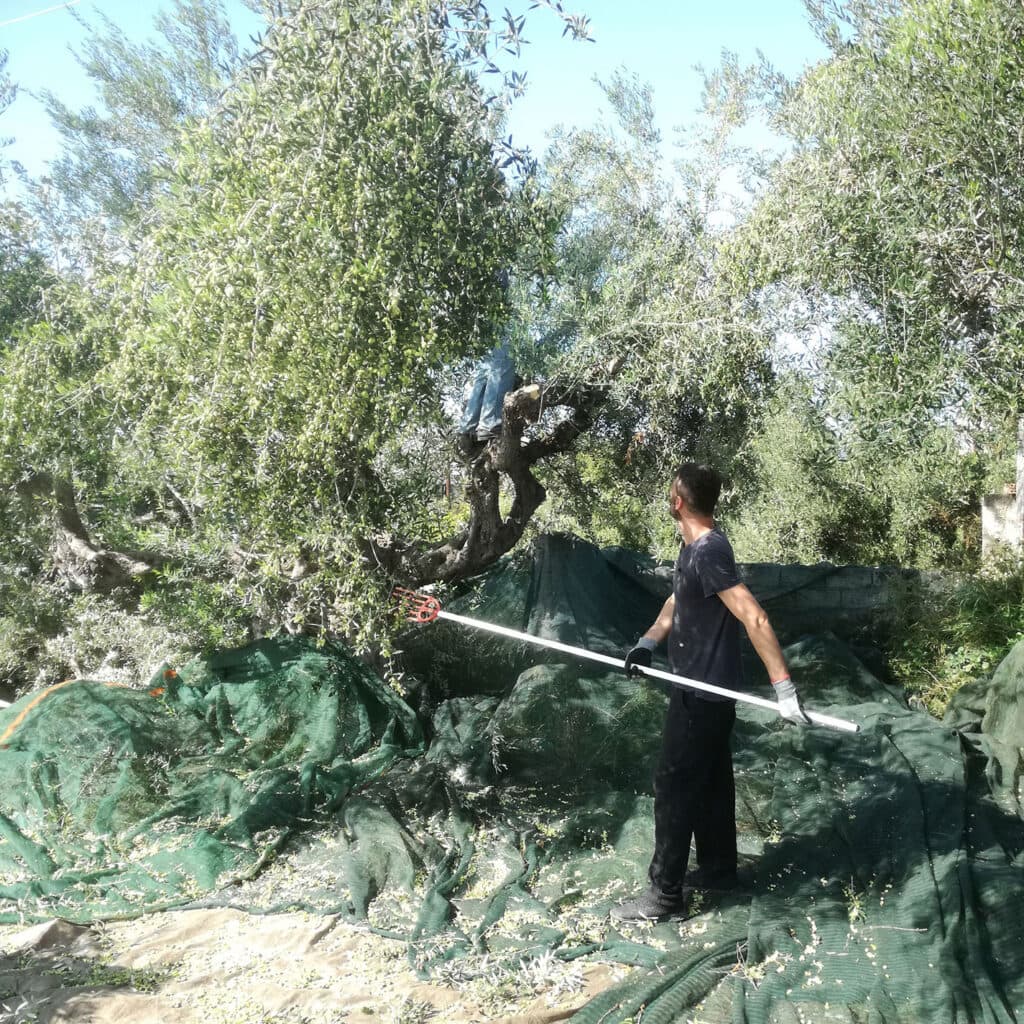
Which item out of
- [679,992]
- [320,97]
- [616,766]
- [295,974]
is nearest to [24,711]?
[295,974]

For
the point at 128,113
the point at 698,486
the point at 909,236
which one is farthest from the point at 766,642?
the point at 128,113

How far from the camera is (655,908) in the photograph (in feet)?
12.5

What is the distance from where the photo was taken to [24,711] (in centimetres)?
579

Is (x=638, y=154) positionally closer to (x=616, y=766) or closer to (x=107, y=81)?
(x=616, y=766)

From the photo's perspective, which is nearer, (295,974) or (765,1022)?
(765,1022)

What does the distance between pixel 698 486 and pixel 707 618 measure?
568 mm

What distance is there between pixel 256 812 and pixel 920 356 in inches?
172

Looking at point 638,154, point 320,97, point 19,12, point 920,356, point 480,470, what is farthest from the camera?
point 638,154

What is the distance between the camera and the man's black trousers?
3.85 meters

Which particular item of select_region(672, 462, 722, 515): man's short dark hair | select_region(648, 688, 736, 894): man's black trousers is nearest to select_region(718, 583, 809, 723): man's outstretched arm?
select_region(648, 688, 736, 894): man's black trousers

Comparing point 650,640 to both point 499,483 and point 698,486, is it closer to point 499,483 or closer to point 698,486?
point 698,486

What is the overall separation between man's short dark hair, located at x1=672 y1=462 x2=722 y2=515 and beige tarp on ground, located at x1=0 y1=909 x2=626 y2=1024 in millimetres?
1895

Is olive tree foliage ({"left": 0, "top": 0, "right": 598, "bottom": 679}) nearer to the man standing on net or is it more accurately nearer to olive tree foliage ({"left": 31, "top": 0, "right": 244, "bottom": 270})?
the man standing on net

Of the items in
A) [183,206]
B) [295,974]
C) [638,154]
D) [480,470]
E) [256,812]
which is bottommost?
[295,974]
